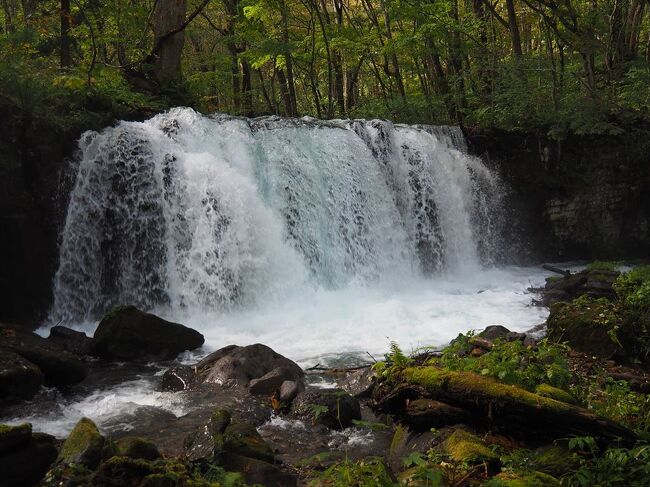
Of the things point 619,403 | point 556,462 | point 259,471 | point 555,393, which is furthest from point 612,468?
point 259,471

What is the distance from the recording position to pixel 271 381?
6.52 metres

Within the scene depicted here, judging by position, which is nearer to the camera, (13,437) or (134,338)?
(13,437)

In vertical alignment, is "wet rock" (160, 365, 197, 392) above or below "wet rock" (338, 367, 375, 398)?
above

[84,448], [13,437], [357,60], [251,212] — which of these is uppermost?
[357,60]

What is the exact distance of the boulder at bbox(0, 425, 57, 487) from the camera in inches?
128

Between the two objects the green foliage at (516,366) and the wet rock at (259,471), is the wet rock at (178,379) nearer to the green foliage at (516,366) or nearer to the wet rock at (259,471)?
the wet rock at (259,471)

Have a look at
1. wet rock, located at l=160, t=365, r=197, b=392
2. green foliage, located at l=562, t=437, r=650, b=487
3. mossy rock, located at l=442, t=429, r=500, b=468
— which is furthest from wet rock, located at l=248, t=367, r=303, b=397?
green foliage, located at l=562, t=437, r=650, b=487

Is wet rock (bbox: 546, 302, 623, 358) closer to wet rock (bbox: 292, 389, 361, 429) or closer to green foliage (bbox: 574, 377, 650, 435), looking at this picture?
green foliage (bbox: 574, 377, 650, 435)

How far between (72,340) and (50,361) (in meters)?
1.73

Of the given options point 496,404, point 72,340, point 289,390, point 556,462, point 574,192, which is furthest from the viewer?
point 574,192

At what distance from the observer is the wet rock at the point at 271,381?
647 centimetres

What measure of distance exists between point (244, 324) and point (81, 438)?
631 centimetres

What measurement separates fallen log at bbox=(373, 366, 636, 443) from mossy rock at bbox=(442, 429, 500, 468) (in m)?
0.25

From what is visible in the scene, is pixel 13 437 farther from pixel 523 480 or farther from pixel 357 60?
pixel 357 60
